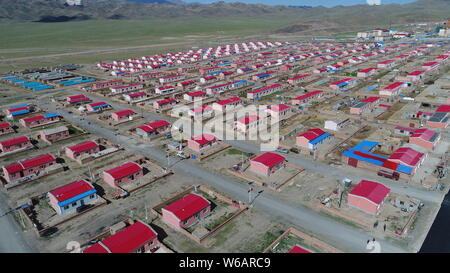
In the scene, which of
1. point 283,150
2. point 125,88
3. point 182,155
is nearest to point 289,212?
point 283,150

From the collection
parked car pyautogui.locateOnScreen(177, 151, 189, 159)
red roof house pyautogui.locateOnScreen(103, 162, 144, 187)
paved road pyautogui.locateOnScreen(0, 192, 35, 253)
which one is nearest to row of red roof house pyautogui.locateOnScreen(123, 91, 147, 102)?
parked car pyautogui.locateOnScreen(177, 151, 189, 159)

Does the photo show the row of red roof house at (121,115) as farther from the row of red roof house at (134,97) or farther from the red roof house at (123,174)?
the red roof house at (123,174)

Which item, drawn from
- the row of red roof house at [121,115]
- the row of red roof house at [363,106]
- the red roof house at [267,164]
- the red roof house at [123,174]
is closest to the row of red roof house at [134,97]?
the row of red roof house at [121,115]

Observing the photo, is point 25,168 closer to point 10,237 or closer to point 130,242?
point 10,237

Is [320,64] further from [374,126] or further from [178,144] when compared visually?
[178,144]

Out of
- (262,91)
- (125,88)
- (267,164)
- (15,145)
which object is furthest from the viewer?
(125,88)

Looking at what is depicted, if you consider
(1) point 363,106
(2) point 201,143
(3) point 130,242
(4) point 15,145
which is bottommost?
(3) point 130,242
